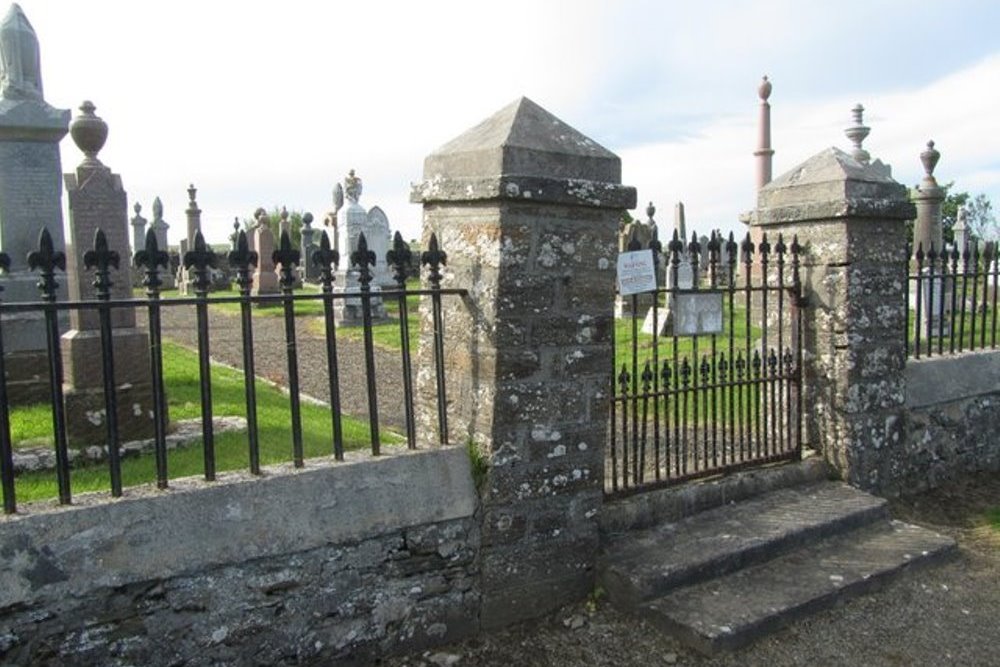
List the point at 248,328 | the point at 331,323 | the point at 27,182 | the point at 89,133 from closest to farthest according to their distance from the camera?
the point at 248,328, the point at 331,323, the point at 89,133, the point at 27,182

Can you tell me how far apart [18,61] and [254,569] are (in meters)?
7.63

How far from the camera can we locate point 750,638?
3.58 metres

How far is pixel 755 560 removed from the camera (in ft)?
13.8

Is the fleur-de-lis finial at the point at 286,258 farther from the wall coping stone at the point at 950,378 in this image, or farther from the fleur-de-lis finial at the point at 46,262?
the wall coping stone at the point at 950,378

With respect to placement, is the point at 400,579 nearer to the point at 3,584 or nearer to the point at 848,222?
the point at 3,584

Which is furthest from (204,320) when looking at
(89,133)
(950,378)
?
(950,378)

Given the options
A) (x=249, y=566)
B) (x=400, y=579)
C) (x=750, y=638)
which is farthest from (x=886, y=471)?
(x=249, y=566)

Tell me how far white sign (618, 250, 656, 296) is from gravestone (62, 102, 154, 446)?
3.21 metres

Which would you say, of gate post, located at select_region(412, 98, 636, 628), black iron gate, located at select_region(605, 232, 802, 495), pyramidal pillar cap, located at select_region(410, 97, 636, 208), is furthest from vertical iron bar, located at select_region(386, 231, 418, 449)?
black iron gate, located at select_region(605, 232, 802, 495)

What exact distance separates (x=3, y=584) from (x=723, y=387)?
3.98m

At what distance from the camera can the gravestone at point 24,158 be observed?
7906 millimetres

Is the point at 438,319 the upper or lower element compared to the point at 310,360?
upper

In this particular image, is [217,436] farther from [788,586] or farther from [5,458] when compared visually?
[788,586]

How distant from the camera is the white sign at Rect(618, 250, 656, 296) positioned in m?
4.17
